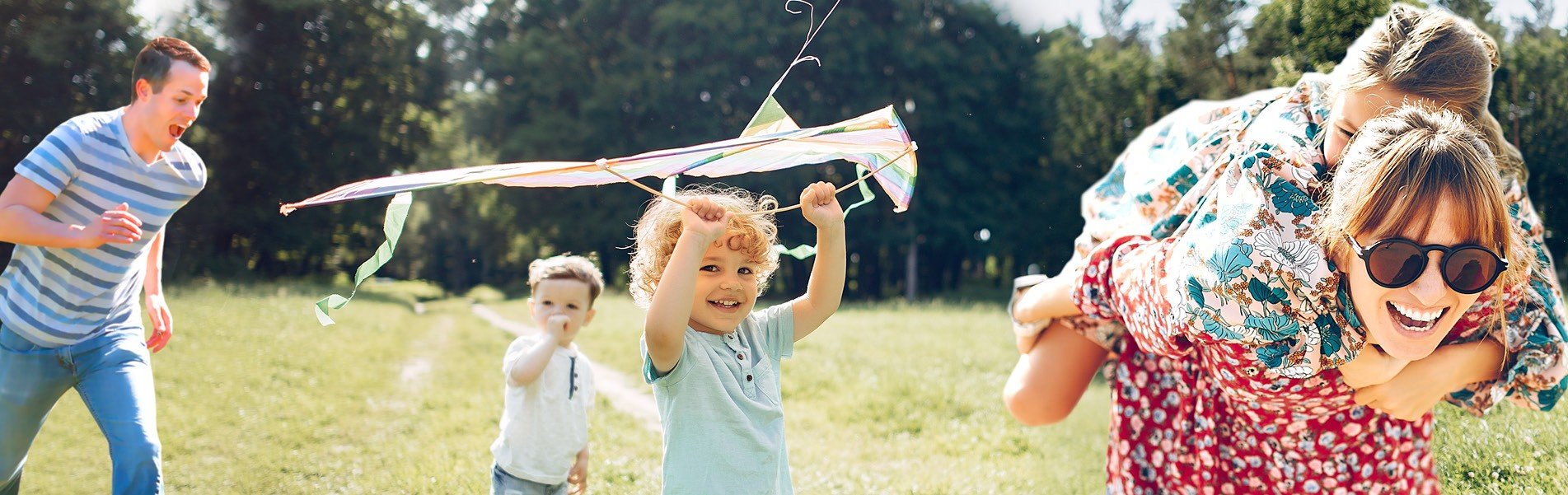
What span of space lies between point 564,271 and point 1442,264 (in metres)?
3.07

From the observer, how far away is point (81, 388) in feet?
12.2

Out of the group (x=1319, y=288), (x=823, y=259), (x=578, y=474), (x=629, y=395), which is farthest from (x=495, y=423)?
(x=1319, y=288)

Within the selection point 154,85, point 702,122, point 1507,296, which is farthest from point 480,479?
point 702,122

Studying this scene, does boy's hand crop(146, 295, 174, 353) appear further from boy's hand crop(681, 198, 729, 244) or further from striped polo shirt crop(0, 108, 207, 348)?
boy's hand crop(681, 198, 729, 244)

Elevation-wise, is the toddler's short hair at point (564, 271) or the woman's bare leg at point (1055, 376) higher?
the toddler's short hair at point (564, 271)

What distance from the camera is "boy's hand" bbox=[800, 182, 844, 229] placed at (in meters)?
2.80

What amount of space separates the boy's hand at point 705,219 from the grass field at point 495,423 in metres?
2.95

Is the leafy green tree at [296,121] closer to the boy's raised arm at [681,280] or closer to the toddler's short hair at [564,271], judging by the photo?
the toddler's short hair at [564,271]

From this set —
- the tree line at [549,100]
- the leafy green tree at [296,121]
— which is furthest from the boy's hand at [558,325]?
the leafy green tree at [296,121]

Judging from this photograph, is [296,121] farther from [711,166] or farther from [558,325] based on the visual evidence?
[711,166]

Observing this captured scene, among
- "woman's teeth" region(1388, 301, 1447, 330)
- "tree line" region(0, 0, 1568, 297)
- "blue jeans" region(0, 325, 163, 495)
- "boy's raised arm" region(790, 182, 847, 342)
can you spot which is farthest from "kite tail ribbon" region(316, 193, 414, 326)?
"tree line" region(0, 0, 1568, 297)

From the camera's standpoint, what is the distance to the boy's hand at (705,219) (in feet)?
8.17

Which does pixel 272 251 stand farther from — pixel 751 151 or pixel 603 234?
pixel 751 151

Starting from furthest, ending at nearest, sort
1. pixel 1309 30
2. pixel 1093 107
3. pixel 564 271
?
pixel 1093 107, pixel 1309 30, pixel 564 271
